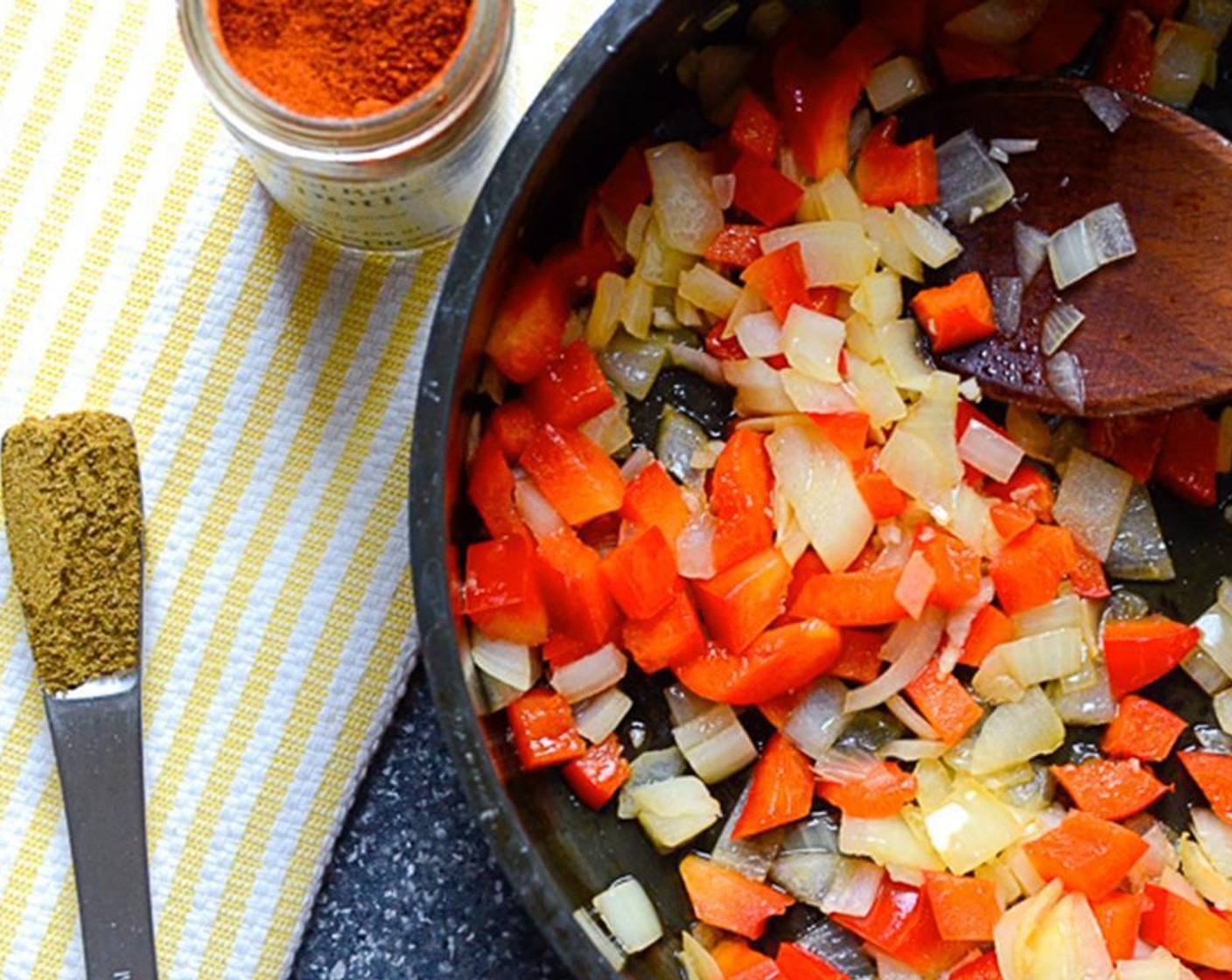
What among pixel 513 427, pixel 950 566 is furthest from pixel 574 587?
pixel 950 566

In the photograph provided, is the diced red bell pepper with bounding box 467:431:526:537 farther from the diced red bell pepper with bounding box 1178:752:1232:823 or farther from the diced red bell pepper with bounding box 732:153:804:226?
the diced red bell pepper with bounding box 1178:752:1232:823

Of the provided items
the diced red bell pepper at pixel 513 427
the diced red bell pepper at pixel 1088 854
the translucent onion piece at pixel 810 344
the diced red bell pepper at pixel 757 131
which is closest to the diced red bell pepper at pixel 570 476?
the diced red bell pepper at pixel 513 427

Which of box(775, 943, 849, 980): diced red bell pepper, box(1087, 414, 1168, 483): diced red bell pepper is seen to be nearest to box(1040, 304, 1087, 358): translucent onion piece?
box(1087, 414, 1168, 483): diced red bell pepper

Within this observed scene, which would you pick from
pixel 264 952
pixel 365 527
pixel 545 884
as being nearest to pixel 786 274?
pixel 365 527

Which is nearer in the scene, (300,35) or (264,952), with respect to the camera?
(300,35)

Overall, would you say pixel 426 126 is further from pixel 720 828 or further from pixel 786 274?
pixel 720 828

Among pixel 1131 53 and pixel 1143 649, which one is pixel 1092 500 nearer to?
pixel 1143 649
